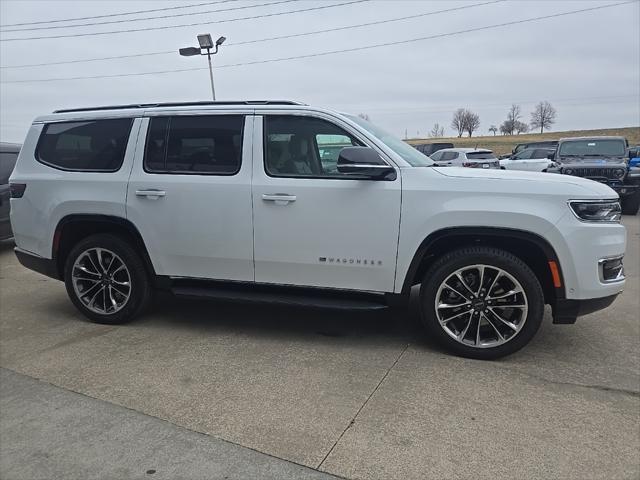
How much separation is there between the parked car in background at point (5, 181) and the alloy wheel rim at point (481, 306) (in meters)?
7.32

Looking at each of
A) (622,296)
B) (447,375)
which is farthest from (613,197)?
(622,296)

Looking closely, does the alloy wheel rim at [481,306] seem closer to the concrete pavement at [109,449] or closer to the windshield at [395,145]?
the windshield at [395,145]

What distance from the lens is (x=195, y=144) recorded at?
4.38 meters

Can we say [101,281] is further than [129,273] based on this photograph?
Yes

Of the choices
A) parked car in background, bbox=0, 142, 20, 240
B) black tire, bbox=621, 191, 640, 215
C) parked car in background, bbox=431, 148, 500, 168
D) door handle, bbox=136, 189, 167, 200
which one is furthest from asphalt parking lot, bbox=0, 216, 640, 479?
parked car in background, bbox=431, 148, 500, 168

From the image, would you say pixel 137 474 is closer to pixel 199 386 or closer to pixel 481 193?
pixel 199 386

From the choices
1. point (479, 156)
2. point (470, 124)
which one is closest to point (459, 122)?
point (470, 124)

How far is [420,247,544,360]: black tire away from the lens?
3691 mm

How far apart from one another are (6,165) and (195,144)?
5.69 m

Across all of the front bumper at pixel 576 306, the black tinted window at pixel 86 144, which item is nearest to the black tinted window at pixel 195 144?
the black tinted window at pixel 86 144

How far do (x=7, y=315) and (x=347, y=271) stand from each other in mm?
3660

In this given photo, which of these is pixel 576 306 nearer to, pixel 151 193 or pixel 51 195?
pixel 151 193

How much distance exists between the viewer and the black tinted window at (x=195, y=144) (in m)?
4.27

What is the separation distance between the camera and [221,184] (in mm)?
4223
